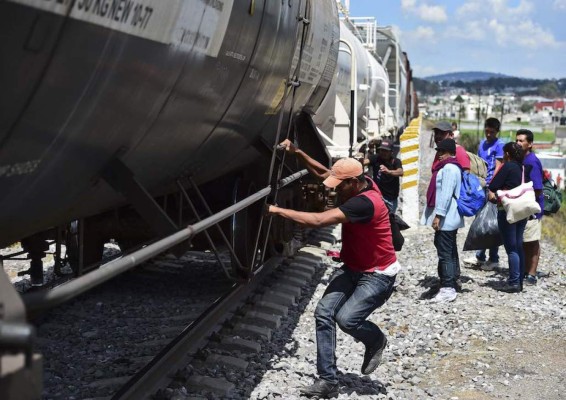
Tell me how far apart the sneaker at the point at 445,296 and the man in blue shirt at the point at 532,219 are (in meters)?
1.47

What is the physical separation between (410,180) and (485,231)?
4.52 metres

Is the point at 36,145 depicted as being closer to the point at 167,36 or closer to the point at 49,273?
the point at 167,36

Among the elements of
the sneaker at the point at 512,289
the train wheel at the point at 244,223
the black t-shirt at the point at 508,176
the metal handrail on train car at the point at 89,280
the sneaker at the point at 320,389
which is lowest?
Answer: the sneaker at the point at 512,289

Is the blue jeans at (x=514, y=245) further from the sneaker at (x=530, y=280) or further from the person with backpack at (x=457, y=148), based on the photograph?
the person with backpack at (x=457, y=148)

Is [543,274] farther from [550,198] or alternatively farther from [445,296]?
[445,296]

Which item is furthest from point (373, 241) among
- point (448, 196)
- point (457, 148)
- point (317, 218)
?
point (457, 148)

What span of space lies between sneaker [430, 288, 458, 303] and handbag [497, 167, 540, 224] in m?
1.04

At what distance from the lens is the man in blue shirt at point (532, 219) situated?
8.74 m

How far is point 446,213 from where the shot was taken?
817 cm

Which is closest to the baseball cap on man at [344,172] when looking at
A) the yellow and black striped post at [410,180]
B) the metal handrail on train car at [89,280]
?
the metal handrail on train car at [89,280]

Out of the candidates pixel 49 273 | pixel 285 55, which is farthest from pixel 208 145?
pixel 49 273

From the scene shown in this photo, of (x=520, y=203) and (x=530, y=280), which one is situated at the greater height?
(x=520, y=203)

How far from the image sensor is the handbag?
27.3 feet

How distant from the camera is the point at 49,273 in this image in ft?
28.1
